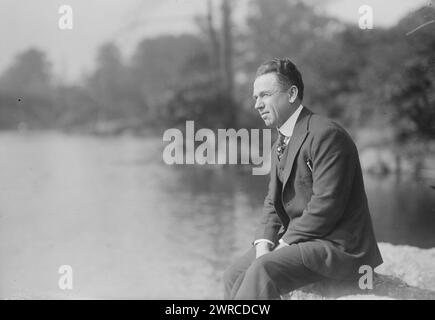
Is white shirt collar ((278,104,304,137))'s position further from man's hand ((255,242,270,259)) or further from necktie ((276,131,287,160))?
man's hand ((255,242,270,259))

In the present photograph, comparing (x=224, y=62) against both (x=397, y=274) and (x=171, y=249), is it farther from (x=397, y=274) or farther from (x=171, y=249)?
(x=397, y=274)

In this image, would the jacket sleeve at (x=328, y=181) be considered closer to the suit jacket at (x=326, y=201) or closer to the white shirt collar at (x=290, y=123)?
the suit jacket at (x=326, y=201)

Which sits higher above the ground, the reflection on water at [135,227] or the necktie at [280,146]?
the necktie at [280,146]

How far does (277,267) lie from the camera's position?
2422mm

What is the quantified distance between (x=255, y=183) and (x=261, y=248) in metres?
5.68

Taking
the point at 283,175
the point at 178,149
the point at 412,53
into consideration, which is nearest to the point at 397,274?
the point at 283,175

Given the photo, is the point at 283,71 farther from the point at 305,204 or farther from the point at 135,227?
the point at 135,227

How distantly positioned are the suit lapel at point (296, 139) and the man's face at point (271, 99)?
8 centimetres

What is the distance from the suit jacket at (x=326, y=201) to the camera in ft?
8.03

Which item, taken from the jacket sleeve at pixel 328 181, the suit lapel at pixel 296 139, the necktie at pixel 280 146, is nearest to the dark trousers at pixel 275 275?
the jacket sleeve at pixel 328 181

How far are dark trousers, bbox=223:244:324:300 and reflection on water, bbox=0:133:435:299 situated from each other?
1.97 m

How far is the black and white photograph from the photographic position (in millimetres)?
2533

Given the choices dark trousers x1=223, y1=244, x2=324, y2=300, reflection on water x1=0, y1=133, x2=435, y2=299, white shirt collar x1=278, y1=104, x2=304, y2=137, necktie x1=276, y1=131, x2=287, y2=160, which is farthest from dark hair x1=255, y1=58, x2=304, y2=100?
reflection on water x1=0, y1=133, x2=435, y2=299
